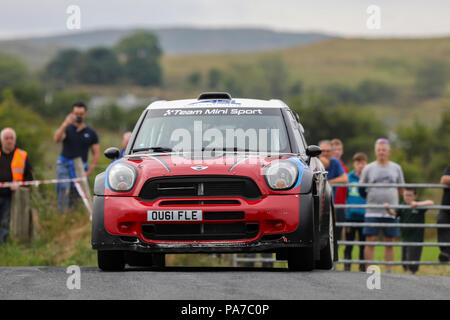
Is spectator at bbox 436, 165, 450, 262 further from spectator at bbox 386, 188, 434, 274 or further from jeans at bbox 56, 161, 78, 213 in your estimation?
jeans at bbox 56, 161, 78, 213

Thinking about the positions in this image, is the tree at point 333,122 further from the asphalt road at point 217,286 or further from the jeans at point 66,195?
the asphalt road at point 217,286

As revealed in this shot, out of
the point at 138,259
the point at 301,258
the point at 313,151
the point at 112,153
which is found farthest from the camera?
the point at 138,259

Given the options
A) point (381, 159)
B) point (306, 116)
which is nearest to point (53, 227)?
point (381, 159)

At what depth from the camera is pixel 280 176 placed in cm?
806

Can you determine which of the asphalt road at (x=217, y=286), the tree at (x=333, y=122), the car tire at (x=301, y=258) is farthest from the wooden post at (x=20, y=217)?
the tree at (x=333, y=122)

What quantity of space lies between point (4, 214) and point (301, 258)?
23.6 ft

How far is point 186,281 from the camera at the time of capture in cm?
733

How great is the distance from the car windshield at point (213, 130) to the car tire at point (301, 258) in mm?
1136

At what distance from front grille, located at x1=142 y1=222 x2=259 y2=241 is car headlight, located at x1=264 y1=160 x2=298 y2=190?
0.41 meters

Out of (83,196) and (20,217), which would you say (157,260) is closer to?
(20,217)

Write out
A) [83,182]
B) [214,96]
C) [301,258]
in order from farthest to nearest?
[83,182], [214,96], [301,258]

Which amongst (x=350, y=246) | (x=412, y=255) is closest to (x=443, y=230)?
(x=412, y=255)

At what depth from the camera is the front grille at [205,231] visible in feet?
26.4
